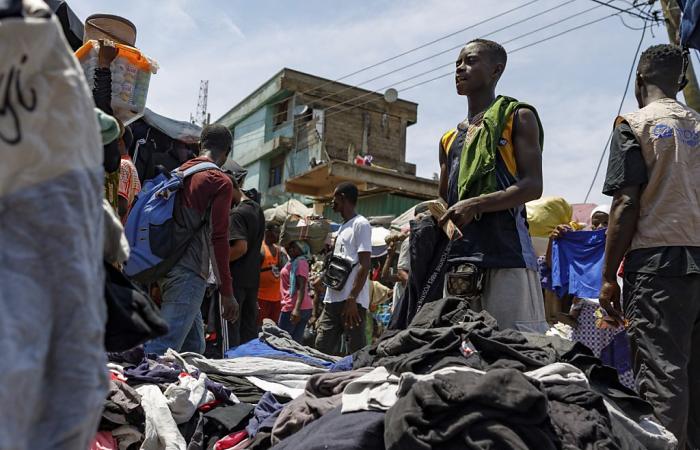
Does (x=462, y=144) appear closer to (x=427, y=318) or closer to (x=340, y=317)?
(x=427, y=318)

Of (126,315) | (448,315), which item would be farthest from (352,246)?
(126,315)

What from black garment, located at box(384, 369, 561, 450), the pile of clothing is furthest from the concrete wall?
black garment, located at box(384, 369, 561, 450)

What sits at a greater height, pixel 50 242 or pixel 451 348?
pixel 50 242

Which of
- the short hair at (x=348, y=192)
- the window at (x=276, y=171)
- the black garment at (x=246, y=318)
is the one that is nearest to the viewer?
the black garment at (x=246, y=318)

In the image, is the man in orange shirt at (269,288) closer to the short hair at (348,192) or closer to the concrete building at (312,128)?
the short hair at (348,192)

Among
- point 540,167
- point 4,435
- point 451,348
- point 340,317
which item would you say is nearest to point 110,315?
point 4,435

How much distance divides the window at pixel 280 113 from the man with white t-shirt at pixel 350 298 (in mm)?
27936

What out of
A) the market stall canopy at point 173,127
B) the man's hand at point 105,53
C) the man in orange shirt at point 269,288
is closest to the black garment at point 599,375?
the man's hand at point 105,53

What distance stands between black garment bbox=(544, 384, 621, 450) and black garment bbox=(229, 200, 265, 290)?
4.16m

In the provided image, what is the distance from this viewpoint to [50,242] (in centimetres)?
130

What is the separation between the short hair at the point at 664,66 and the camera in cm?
394

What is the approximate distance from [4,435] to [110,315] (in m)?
0.43

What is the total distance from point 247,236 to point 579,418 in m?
4.39

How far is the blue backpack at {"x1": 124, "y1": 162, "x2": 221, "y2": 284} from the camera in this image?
461cm
